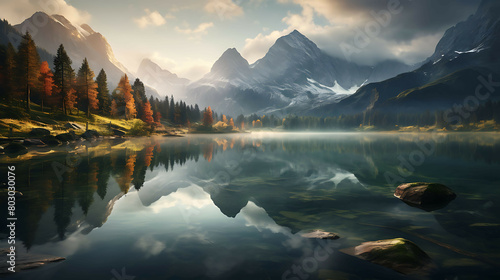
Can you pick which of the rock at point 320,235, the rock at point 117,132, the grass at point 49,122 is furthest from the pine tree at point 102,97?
the rock at point 320,235

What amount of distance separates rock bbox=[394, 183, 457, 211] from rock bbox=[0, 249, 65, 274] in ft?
73.0

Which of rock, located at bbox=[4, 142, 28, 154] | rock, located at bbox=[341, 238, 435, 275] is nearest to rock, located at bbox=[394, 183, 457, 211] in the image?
rock, located at bbox=[341, 238, 435, 275]

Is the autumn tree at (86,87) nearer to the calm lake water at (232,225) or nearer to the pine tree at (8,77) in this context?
the pine tree at (8,77)

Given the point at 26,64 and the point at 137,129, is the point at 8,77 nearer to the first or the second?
the point at 26,64

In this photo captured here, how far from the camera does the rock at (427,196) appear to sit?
19.0 m

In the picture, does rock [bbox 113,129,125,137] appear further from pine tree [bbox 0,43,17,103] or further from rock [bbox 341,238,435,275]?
rock [bbox 341,238,435,275]

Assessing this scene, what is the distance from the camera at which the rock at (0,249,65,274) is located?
9406 millimetres

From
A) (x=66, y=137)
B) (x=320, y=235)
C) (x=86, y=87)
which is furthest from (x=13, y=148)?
(x=320, y=235)

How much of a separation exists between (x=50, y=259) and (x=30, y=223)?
5874 mm

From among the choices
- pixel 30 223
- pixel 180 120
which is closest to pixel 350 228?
pixel 30 223

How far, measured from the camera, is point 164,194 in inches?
861

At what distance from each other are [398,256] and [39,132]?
87168 mm

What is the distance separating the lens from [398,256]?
10180 millimetres

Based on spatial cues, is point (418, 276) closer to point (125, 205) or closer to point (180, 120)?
point (125, 205)
